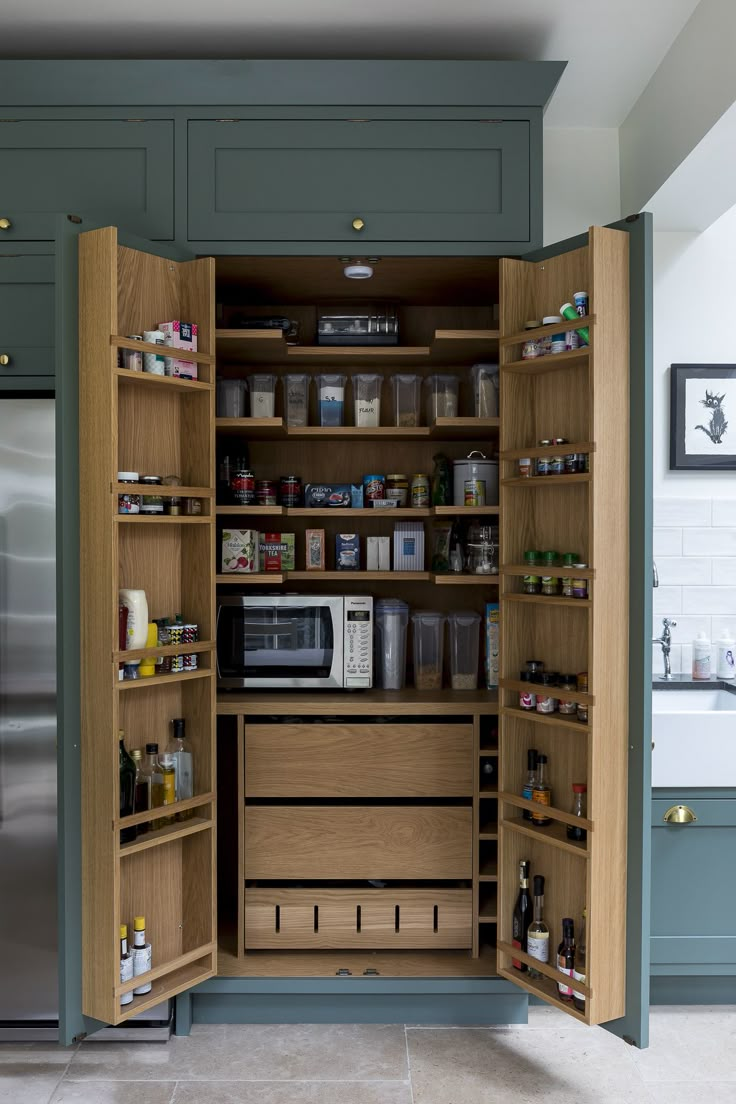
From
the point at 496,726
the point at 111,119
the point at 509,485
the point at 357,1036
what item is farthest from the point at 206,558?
the point at 357,1036

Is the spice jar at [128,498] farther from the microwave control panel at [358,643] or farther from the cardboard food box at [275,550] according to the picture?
Result: the microwave control panel at [358,643]

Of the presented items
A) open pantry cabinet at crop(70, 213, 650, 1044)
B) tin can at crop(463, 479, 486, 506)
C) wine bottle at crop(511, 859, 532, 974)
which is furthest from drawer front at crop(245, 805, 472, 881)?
tin can at crop(463, 479, 486, 506)

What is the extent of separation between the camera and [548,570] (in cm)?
226

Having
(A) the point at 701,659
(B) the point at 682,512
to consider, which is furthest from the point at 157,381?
(A) the point at 701,659

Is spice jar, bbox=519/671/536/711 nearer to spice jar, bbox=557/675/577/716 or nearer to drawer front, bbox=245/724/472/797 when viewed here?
spice jar, bbox=557/675/577/716

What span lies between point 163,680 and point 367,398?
3.77 ft

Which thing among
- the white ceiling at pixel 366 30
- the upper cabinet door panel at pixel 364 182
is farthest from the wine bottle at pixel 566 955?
the white ceiling at pixel 366 30

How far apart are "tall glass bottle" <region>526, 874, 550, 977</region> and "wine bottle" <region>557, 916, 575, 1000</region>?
0.06m

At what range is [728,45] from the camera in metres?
2.20

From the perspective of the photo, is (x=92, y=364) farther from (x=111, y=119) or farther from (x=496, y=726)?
(x=496, y=726)

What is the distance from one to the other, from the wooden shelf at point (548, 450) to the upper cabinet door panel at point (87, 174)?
45.5 inches

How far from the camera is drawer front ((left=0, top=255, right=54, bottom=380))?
244cm

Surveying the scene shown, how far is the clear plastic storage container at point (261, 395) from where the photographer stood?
2770 millimetres

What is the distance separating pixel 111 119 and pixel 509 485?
5.02ft
